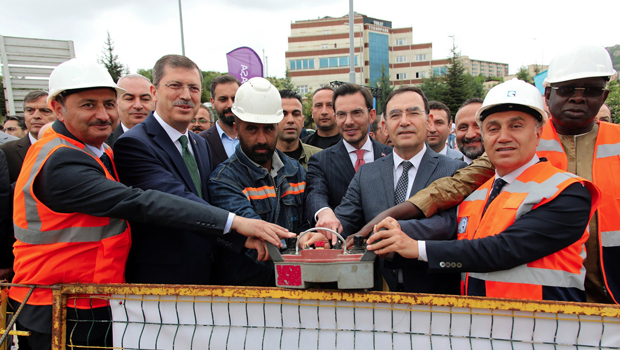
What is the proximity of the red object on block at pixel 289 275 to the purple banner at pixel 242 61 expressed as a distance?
26.5 ft

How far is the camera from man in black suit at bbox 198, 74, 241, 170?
4988 mm

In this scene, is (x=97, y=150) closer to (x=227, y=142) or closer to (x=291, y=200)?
(x=291, y=200)

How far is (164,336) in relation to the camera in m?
2.19

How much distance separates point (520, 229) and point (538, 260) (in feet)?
0.76

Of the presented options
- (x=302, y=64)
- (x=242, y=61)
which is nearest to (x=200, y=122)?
(x=242, y=61)

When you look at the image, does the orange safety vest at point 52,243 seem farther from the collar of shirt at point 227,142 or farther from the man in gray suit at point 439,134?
the man in gray suit at point 439,134

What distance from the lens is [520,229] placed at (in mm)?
2041

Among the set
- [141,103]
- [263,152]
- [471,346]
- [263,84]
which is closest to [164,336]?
[263,152]

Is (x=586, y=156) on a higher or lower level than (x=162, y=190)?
higher

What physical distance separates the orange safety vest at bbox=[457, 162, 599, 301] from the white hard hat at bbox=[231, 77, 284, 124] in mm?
1662

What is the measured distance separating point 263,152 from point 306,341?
1423 mm

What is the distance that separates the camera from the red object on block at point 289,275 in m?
1.92

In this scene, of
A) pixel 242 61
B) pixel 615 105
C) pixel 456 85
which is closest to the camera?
pixel 242 61

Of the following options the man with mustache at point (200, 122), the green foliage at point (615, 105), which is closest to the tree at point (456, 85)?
the green foliage at point (615, 105)
